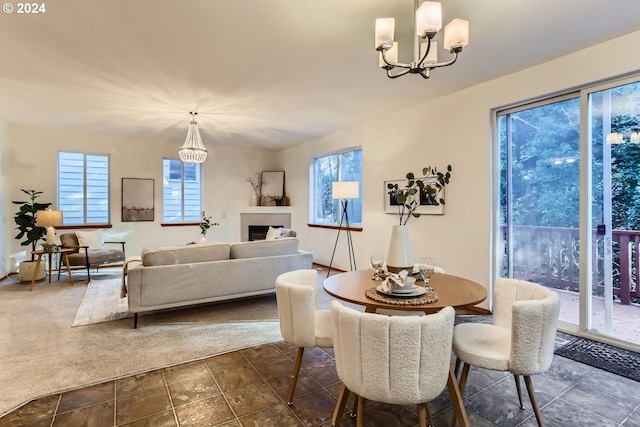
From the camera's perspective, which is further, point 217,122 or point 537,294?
point 217,122

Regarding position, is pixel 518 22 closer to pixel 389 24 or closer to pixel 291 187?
pixel 389 24

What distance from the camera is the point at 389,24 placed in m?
2.00

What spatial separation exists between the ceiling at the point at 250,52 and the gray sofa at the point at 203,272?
182 centimetres

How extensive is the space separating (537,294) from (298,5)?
2.34 m

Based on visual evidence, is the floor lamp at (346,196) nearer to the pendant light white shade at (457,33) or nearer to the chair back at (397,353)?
the pendant light white shade at (457,33)

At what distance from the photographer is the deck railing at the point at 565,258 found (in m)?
2.78

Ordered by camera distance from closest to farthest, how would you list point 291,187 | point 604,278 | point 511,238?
point 604,278 < point 511,238 < point 291,187

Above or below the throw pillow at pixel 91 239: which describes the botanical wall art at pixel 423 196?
above

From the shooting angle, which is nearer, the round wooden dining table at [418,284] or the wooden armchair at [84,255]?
the round wooden dining table at [418,284]

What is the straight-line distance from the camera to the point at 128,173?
6352 mm

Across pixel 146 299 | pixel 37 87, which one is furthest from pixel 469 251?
pixel 37 87

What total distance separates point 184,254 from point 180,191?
386 centimetres

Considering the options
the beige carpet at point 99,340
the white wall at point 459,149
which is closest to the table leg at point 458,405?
the beige carpet at point 99,340

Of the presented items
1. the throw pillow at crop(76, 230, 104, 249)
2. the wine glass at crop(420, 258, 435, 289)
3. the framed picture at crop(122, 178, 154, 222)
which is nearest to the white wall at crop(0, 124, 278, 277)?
the framed picture at crop(122, 178, 154, 222)
